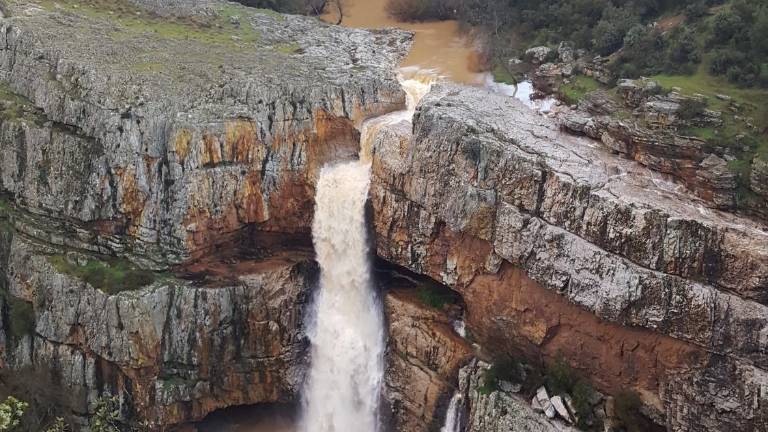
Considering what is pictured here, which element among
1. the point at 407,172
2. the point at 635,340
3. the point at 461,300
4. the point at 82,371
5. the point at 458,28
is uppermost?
Result: the point at 458,28

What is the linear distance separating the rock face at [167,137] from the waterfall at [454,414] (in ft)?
30.1

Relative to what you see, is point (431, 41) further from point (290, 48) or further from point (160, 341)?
point (160, 341)

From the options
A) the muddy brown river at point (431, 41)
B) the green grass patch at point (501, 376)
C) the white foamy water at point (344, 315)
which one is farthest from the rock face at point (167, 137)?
the green grass patch at point (501, 376)

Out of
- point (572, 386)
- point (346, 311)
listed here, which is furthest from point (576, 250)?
point (346, 311)

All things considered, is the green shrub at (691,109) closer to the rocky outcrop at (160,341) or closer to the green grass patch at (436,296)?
the green grass patch at (436,296)

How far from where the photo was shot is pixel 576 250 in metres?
21.4

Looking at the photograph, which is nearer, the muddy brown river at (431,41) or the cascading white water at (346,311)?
the cascading white water at (346,311)

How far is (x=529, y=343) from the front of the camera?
23.8 m

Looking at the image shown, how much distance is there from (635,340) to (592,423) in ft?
9.75

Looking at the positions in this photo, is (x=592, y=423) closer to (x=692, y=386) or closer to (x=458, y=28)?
(x=692, y=386)

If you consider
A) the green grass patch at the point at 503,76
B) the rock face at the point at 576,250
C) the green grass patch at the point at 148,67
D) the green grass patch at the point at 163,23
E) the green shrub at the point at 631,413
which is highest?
the green grass patch at the point at 163,23

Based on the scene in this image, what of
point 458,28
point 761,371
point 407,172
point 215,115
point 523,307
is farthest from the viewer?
point 458,28

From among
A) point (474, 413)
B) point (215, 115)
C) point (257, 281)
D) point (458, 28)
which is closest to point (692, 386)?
point (474, 413)

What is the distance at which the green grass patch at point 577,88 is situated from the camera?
29.3m
